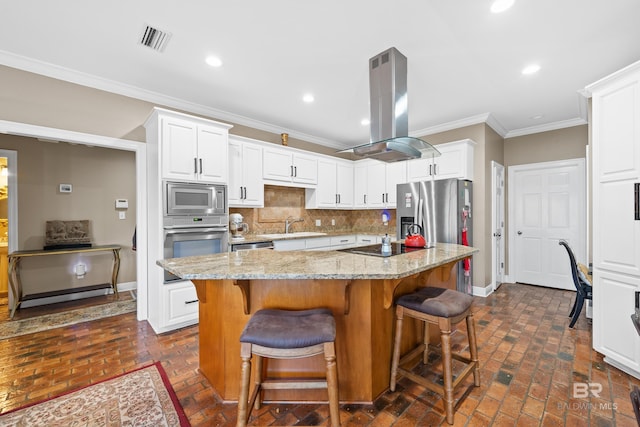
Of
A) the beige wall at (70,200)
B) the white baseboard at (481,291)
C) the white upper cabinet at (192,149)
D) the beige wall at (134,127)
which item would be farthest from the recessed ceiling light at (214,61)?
the white baseboard at (481,291)

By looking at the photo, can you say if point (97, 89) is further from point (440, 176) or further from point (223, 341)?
point (440, 176)

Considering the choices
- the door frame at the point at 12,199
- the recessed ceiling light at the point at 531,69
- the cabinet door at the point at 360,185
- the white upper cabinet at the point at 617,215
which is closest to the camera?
the white upper cabinet at the point at 617,215

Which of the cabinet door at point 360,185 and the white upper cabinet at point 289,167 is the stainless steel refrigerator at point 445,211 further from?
the white upper cabinet at point 289,167

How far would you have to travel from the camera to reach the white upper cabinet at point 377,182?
15.9 ft

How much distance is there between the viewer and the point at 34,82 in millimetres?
2641

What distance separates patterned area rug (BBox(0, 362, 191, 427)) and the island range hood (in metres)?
2.35

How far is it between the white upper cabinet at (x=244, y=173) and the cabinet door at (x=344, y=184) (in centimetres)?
170

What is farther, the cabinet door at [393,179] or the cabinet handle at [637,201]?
the cabinet door at [393,179]

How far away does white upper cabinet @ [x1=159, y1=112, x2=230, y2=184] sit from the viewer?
2.92m

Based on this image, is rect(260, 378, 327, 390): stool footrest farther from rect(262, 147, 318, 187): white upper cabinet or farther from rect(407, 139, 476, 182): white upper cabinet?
rect(407, 139, 476, 182): white upper cabinet

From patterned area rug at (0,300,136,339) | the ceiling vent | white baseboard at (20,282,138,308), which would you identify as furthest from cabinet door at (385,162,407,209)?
white baseboard at (20,282,138,308)

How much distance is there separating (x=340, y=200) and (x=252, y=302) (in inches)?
145

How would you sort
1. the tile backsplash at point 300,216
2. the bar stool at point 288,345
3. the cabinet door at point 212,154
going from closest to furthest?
the bar stool at point 288,345 → the cabinet door at point 212,154 → the tile backsplash at point 300,216

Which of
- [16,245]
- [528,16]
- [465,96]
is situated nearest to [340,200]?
[465,96]
